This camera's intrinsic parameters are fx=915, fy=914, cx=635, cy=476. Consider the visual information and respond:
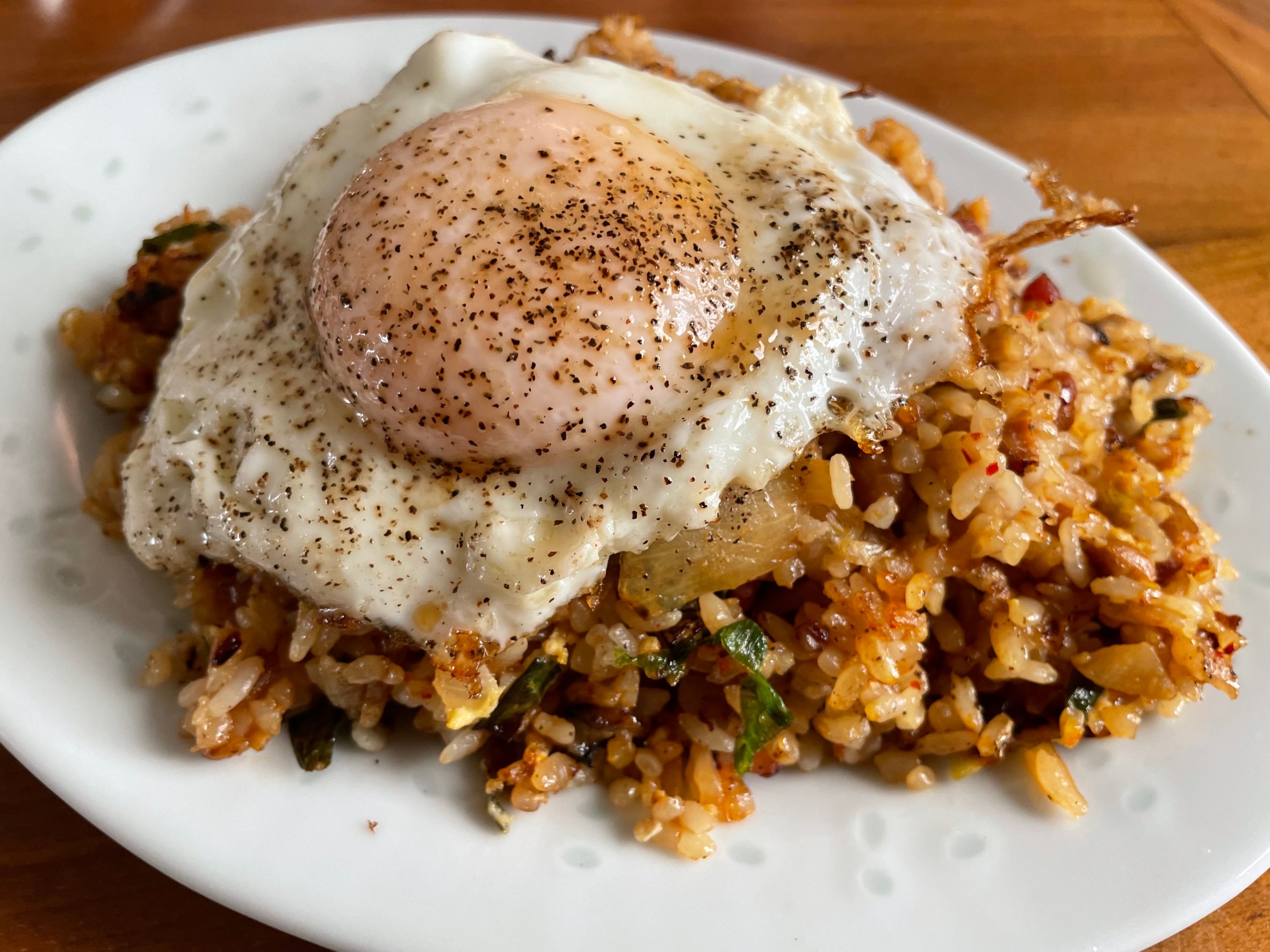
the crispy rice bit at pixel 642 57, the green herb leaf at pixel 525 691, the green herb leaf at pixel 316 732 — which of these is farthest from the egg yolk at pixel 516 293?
the crispy rice bit at pixel 642 57

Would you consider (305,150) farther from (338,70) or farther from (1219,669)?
(1219,669)

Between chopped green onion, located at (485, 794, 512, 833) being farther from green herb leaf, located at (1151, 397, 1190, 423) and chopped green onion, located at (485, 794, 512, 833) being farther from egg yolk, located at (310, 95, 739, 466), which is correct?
green herb leaf, located at (1151, 397, 1190, 423)

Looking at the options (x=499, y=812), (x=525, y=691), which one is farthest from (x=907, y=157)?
(x=499, y=812)

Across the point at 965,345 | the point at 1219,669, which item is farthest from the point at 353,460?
the point at 1219,669

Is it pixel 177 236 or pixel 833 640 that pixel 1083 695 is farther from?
pixel 177 236

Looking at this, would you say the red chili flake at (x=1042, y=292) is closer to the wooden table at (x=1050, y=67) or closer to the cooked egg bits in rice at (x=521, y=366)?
the wooden table at (x=1050, y=67)
